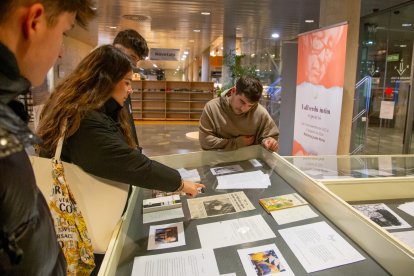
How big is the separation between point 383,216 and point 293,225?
0.62m

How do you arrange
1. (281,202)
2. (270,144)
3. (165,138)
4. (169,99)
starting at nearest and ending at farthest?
(281,202) < (270,144) < (165,138) < (169,99)

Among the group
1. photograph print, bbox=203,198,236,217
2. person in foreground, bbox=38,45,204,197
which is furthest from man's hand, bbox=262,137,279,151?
person in foreground, bbox=38,45,204,197

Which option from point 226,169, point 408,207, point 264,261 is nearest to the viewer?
point 264,261

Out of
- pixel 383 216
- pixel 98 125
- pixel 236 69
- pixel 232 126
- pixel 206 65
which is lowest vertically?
pixel 383 216

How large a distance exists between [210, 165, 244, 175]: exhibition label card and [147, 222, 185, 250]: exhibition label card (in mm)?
742

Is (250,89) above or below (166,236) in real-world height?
above

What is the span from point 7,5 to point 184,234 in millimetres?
1054

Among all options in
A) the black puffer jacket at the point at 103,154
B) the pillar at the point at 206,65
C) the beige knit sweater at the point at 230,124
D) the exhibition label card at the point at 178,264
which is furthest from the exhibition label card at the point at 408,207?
the pillar at the point at 206,65

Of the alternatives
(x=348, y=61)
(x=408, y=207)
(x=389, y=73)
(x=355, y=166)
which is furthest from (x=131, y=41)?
(x=389, y=73)

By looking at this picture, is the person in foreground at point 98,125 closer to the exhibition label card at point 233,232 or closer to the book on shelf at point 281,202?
the exhibition label card at point 233,232

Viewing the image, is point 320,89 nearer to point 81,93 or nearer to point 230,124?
point 230,124

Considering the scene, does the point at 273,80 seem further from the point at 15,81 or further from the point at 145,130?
the point at 15,81

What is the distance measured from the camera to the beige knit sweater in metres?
2.49

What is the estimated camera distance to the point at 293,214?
1.48 metres
